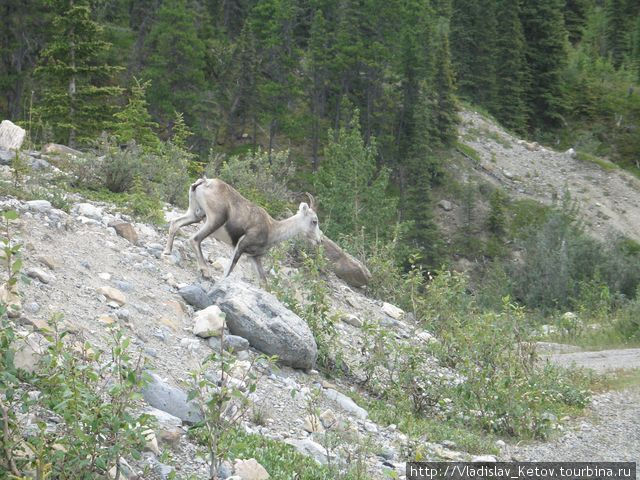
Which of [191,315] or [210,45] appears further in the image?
[210,45]

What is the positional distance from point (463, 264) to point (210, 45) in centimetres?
2445

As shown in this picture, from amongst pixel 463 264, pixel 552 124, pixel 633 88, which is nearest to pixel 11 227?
pixel 463 264

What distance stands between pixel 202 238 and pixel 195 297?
1.66 m

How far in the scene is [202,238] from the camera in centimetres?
1209

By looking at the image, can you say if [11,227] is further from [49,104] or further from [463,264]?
[463,264]

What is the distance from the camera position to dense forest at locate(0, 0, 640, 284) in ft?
151

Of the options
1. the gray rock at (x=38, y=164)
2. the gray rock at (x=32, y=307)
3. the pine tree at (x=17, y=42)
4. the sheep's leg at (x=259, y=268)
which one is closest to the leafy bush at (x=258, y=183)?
the gray rock at (x=38, y=164)

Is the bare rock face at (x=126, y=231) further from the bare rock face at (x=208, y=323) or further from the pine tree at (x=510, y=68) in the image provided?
the pine tree at (x=510, y=68)

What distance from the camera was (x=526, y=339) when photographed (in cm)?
1184

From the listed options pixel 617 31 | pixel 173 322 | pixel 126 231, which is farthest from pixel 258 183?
pixel 617 31

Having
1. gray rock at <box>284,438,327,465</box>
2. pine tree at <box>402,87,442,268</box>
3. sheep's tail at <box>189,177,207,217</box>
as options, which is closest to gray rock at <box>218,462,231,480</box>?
gray rock at <box>284,438,327,465</box>

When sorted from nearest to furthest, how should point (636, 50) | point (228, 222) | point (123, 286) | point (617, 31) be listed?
point (123, 286)
point (228, 222)
point (636, 50)
point (617, 31)

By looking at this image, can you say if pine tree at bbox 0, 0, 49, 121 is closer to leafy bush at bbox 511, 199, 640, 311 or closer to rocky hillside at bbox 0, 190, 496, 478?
leafy bush at bbox 511, 199, 640, 311

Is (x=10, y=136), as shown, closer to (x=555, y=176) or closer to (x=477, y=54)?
(x=555, y=176)
